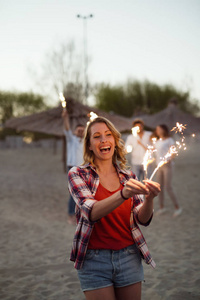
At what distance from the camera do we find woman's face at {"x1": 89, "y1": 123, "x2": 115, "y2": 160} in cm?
244

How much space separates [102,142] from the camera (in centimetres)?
243

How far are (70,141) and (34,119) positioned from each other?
9.79 feet

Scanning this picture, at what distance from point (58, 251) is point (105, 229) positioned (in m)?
3.80

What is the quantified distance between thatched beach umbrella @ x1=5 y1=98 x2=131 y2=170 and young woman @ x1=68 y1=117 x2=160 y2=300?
589 cm

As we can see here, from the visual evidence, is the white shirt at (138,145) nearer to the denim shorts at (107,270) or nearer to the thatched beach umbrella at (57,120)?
the thatched beach umbrella at (57,120)

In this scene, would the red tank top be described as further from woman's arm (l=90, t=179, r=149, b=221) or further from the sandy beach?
the sandy beach

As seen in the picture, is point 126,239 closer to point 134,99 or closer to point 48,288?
point 48,288

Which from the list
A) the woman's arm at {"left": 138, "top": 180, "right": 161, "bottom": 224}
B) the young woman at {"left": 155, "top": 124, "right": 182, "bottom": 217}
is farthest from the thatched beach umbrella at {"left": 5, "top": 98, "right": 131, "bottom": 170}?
the woman's arm at {"left": 138, "top": 180, "right": 161, "bottom": 224}

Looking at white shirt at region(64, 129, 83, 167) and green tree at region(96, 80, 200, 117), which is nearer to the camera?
white shirt at region(64, 129, 83, 167)

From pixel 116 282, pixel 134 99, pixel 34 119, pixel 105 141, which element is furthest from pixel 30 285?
pixel 134 99

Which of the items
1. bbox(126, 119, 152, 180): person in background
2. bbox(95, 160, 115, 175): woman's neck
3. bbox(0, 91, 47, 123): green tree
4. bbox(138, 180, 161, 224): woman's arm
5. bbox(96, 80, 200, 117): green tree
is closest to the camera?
bbox(138, 180, 161, 224): woman's arm

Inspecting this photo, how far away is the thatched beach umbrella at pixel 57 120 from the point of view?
8.53 m

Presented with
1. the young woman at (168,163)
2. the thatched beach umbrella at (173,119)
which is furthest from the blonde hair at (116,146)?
the thatched beach umbrella at (173,119)

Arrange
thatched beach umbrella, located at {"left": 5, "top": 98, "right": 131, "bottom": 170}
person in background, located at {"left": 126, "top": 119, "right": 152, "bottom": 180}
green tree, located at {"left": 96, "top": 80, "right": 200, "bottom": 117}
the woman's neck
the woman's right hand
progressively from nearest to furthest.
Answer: the woman's right hand
the woman's neck
person in background, located at {"left": 126, "top": 119, "right": 152, "bottom": 180}
thatched beach umbrella, located at {"left": 5, "top": 98, "right": 131, "bottom": 170}
green tree, located at {"left": 96, "top": 80, "right": 200, "bottom": 117}
